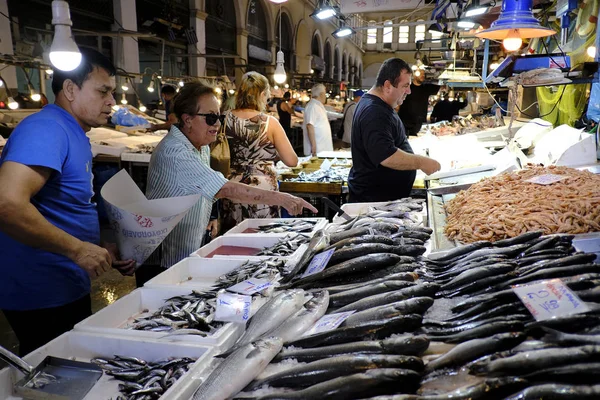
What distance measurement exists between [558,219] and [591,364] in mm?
2019

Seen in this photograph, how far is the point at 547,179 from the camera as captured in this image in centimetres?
400

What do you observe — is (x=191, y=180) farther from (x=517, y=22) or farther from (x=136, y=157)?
(x=136, y=157)

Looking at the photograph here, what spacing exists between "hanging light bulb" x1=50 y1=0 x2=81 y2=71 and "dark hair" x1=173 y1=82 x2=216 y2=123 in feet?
2.58

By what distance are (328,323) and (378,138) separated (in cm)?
302

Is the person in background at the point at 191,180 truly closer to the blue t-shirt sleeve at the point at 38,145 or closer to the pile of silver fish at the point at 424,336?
the blue t-shirt sleeve at the point at 38,145

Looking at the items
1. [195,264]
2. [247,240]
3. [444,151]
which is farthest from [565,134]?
[195,264]

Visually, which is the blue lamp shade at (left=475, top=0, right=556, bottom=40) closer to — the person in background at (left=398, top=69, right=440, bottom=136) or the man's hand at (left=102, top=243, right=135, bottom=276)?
the man's hand at (left=102, top=243, right=135, bottom=276)

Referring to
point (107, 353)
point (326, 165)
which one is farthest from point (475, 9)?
point (107, 353)

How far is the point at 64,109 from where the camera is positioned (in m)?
2.91

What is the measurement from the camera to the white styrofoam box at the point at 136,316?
7.14 ft

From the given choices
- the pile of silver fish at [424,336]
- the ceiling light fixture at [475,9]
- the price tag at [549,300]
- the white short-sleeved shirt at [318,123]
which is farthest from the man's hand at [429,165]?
the white short-sleeved shirt at [318,123]

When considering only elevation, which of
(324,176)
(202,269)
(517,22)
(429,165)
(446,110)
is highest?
(446,110)

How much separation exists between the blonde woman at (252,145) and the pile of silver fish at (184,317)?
2827 millimetres

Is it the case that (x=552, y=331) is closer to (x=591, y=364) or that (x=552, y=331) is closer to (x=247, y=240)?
(x=591, y=364)
